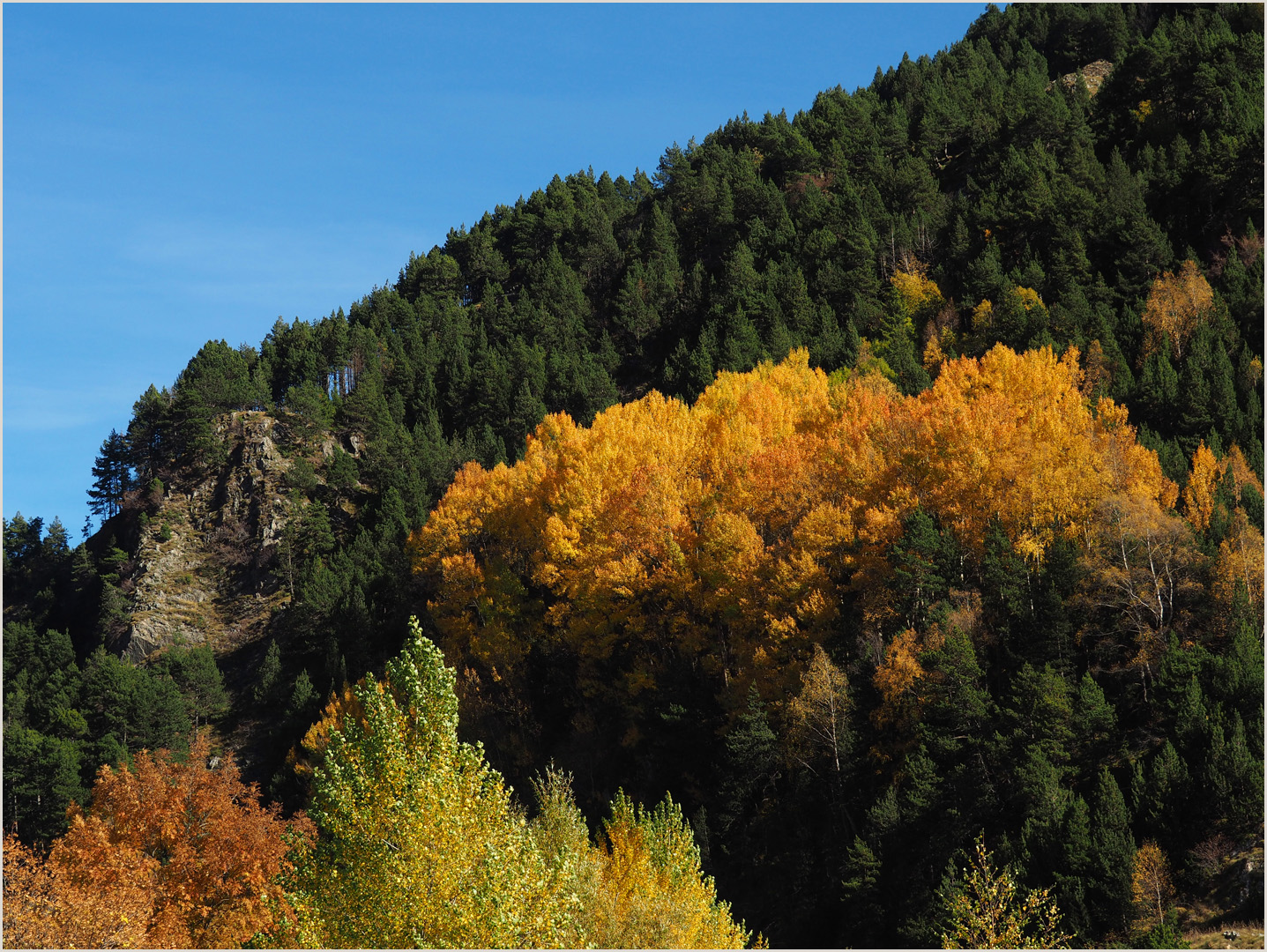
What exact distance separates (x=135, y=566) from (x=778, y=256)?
224 ft

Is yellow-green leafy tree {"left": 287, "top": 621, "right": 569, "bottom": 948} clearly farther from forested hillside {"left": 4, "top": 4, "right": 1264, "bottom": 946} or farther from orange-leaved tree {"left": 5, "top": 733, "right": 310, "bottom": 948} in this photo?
orange-leaved tree {"left": 5, "top": 733, "right": 310, "bottom": 948}

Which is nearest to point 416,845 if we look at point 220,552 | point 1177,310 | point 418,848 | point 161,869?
point 418,848

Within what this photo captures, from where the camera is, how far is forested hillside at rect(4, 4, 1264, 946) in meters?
44.3

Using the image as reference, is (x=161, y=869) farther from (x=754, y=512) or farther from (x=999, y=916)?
(x=754, y=512)

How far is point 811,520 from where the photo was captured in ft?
194

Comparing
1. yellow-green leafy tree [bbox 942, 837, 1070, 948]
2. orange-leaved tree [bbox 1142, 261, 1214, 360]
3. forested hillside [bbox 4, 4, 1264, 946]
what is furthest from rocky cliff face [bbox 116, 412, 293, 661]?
orange-leaved tree [bbox 1142, 261, 1214, 360]

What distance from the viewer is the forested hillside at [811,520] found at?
145 ft

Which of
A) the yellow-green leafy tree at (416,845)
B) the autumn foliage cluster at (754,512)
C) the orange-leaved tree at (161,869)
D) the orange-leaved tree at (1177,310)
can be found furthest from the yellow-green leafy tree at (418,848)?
the orange-leaved tree at (1177,310)

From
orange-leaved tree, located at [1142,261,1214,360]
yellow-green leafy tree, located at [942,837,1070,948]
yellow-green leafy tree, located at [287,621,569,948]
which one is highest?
orange-leaved tree, located at [1142,261,1214,360]

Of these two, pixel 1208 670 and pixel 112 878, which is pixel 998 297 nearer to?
pixel 1208 670

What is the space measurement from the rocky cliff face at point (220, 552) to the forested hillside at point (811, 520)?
38 cm

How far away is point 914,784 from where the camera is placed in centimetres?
4566

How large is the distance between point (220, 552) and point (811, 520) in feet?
218

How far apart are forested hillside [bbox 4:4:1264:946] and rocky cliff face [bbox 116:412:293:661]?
383 mm
